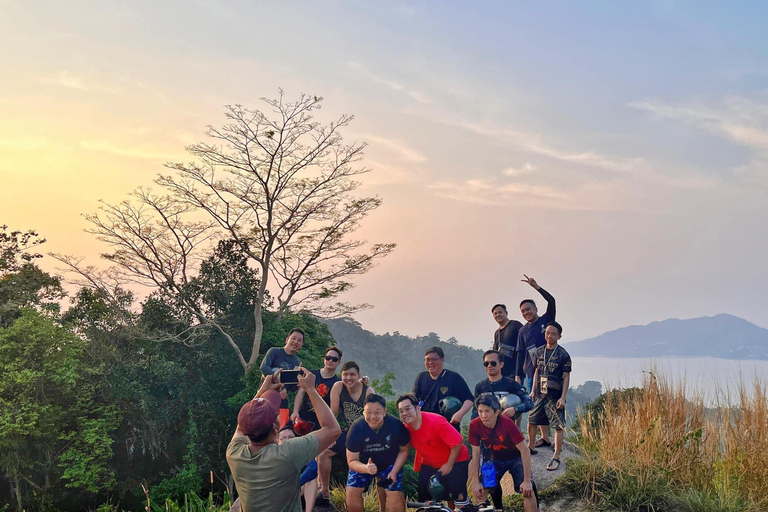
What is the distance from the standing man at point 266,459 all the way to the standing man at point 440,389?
3.50m

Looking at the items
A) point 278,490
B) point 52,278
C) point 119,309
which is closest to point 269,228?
point 119,309

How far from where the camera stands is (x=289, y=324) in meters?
24.9

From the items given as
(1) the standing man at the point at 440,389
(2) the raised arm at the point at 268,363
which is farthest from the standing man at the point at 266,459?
(2) the raised arm at the point at 268,363

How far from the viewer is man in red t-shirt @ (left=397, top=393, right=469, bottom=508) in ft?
20.0

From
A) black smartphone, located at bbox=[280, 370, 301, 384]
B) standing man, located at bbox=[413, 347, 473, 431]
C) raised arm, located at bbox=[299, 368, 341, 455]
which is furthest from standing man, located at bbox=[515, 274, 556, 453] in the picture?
raised arm, located at bbox=[299, 368, 341, 455]

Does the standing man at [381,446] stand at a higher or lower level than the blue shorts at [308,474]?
higher

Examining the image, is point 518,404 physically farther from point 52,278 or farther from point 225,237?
point 52,278

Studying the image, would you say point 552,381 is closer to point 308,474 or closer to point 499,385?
Result: point 499,385

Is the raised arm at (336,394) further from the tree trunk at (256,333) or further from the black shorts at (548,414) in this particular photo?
the tree trunk at (256,333)

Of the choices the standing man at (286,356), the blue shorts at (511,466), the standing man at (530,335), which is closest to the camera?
the blue shorts at (511,466)

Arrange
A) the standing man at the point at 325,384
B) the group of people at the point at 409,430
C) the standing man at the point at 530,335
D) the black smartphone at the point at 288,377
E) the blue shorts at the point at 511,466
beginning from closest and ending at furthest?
the group of people at the point at 409,430
the black smartphone at the point at 288,377
the blue shorts at the point at 511,466
the standing man at the point at 325,384
the standing man at the point at 530,335

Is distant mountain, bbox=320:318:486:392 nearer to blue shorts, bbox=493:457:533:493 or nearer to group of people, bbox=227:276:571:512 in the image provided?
group of people, bbox=227:276:571:512

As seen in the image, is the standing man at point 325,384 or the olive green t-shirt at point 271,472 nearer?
the olive green t-shirt at point 271,472

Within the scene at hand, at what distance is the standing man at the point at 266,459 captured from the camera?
3711 millimetres
